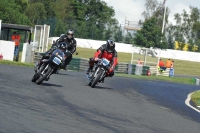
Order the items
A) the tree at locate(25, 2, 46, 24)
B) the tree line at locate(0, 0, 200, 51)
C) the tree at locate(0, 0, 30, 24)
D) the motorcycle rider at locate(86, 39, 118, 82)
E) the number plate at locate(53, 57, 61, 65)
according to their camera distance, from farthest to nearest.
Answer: the tree at locate(25, 2, 46, 24)
the tree line at locate(0, 0, 200, 51)
the tree at locate(0, 0, 30, 24)
the motorcycle rider at locate(86, 39, 118, 82)
the number plate at locate(53, 57, 61, 65)

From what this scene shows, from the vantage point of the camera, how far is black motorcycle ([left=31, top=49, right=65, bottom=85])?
1786 centimetres

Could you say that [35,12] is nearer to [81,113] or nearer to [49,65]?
[49,65]

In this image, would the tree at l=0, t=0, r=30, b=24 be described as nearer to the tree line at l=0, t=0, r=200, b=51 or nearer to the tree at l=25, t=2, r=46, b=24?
the tree line at l=0, t=0, r=200, b=51

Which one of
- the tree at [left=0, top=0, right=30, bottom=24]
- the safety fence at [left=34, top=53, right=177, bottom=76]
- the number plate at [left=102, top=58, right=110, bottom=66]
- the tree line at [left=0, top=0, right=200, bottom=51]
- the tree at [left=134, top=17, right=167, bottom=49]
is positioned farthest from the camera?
the tree at [left=134, top=17, right=167, bottom=49]

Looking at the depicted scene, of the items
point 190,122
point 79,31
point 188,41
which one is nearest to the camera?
point 190,122

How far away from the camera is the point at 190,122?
575 inches

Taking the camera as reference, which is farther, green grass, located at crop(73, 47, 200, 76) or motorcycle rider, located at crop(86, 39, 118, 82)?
green grass, located at crop(73, 47, 200, 76)

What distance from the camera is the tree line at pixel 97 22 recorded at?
66.7 m

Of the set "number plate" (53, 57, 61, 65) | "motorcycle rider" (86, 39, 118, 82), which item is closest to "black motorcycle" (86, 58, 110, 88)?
"motorcycle rider" (86, 39, 118, 82)

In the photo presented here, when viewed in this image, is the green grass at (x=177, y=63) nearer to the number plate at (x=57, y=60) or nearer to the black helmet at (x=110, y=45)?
the black helmet at (x=110, y=45)

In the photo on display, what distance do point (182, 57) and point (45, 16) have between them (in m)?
24.3

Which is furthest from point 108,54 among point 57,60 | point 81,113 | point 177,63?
point 177,63

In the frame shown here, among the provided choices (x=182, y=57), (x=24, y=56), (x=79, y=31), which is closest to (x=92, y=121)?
(x=24, y=56)

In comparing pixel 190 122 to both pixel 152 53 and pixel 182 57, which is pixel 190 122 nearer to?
pixel 152 53
